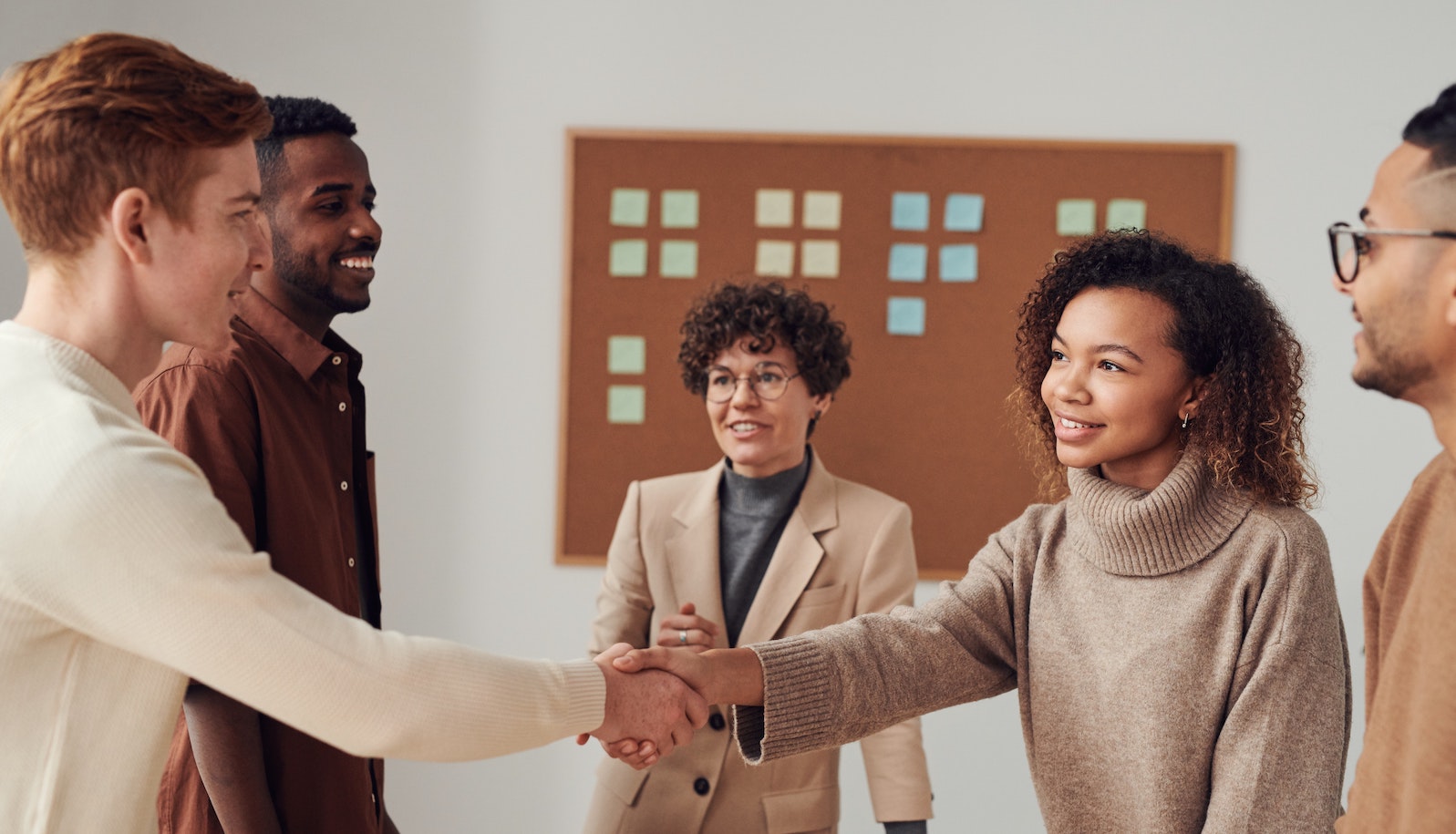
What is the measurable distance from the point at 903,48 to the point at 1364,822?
2.67 meters

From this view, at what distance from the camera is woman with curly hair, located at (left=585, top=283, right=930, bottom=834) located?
231cm

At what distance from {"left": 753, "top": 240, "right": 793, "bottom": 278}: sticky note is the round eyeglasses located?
950 mm

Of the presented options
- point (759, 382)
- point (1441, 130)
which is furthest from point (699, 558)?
point (1441, 130)

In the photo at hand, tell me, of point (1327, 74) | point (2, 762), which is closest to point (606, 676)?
point (2, 762)

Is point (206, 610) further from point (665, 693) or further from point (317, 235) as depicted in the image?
point (317, 235)

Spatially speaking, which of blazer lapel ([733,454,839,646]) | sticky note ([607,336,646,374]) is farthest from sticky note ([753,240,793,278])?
blazer lapel ([733,454,839,646])

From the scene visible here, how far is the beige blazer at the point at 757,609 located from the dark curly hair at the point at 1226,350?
756 millimetres

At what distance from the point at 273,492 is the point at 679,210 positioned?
78.9 inches

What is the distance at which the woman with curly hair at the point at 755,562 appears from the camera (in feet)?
7.57

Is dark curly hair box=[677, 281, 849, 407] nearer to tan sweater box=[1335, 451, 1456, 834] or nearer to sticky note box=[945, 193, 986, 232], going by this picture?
sticky note box=[945, 193, 986, 232]

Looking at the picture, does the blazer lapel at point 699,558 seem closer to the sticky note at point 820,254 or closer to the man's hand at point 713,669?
the man's hand at point 713,669

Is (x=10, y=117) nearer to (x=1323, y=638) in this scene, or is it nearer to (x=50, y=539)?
(x=50, y=539)

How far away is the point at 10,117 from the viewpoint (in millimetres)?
1232

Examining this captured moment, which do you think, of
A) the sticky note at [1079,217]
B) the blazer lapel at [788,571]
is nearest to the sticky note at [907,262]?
the sticky note at [1079,217]
